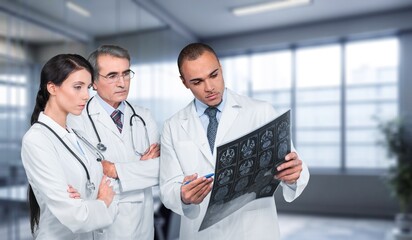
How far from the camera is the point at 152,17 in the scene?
176 inches

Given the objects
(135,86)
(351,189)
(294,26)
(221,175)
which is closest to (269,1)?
(294,26)

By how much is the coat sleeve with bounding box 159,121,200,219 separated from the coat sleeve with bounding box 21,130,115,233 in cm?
27

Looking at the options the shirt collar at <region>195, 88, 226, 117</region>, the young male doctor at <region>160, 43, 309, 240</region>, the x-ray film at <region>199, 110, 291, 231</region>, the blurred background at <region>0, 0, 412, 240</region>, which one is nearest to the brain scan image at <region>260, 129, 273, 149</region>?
the x-ray film at <region>199, 110, 291, 231</region>

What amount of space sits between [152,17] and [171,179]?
3.64 m

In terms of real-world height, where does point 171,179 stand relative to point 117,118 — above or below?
below

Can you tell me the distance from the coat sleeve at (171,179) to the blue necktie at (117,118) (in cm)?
18

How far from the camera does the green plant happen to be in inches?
171

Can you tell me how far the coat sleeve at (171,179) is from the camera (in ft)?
3.86

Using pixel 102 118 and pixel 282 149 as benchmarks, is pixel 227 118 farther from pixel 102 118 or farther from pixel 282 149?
pixel 102 118

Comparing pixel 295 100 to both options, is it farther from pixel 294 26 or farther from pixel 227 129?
pixel 227 129

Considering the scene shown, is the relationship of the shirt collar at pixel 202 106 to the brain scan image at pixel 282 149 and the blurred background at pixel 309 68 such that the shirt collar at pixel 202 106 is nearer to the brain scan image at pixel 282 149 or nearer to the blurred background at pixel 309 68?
the brain scan image at pixel 282 149

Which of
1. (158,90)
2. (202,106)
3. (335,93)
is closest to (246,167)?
(202,106)

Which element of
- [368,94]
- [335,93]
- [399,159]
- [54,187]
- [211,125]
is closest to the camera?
[54,187]

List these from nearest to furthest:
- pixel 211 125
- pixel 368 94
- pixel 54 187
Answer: pixel 54 187, pixel 211 125, pixel 368 94
